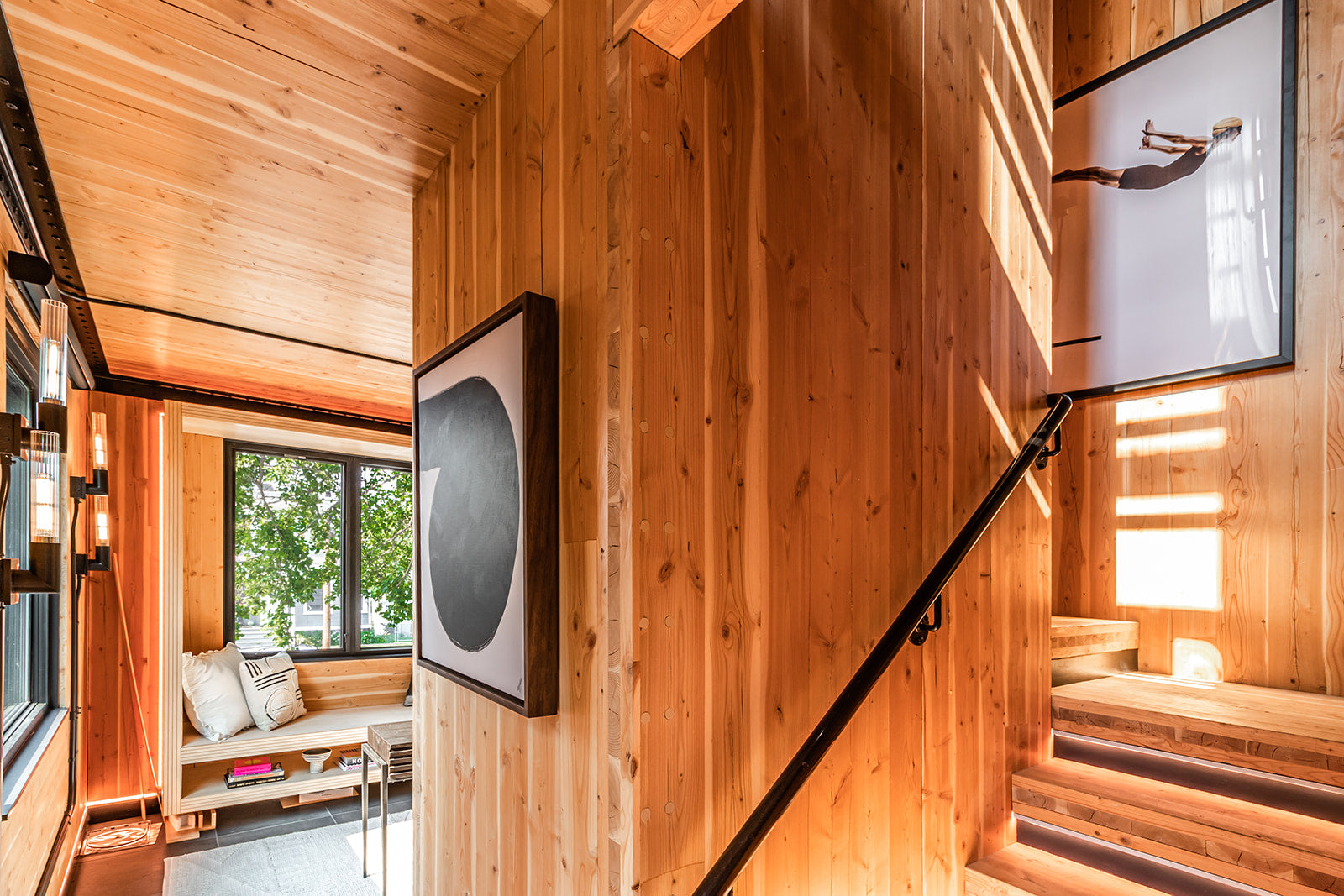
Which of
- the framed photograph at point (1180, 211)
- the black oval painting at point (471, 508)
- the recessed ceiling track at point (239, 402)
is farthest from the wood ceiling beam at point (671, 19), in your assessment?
the recessed ceiling track at point (239, 402)

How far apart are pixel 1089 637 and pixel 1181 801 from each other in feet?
2.70

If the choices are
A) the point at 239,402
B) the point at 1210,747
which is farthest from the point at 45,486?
the point at 239,402

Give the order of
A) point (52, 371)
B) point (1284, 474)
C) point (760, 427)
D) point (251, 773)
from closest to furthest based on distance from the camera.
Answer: point (760, 427) → point (52, 371) → point (1284, 474) → point (251, 773)

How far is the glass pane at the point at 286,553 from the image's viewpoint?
5176 mm

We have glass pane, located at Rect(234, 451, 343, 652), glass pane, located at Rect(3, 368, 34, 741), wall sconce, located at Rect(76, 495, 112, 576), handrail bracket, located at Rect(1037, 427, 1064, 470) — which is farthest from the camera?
glass pane, located at Rect(234, 451, 343, 652)

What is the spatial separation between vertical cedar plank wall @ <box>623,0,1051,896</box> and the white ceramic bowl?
13.2 ft

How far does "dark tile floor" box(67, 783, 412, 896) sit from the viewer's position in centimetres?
341

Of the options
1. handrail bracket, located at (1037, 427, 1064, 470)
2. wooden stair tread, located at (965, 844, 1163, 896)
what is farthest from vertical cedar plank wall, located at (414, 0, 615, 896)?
Answer: handrail bracket, located at (1037, 427, 1064, 470)

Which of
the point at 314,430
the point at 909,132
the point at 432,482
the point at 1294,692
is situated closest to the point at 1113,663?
the point at 1294,692

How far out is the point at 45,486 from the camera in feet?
5.86

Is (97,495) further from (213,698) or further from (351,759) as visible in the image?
(351,759)

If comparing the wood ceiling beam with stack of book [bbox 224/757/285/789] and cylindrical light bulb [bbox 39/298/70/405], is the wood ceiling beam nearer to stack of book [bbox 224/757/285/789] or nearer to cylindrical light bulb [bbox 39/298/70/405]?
cylindrical light bulb [bbox 39/298/70/405]

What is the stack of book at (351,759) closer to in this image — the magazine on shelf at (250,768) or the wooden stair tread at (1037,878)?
the magazine on shelf at (250,768)

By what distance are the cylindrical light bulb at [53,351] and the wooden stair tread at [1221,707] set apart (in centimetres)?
293
